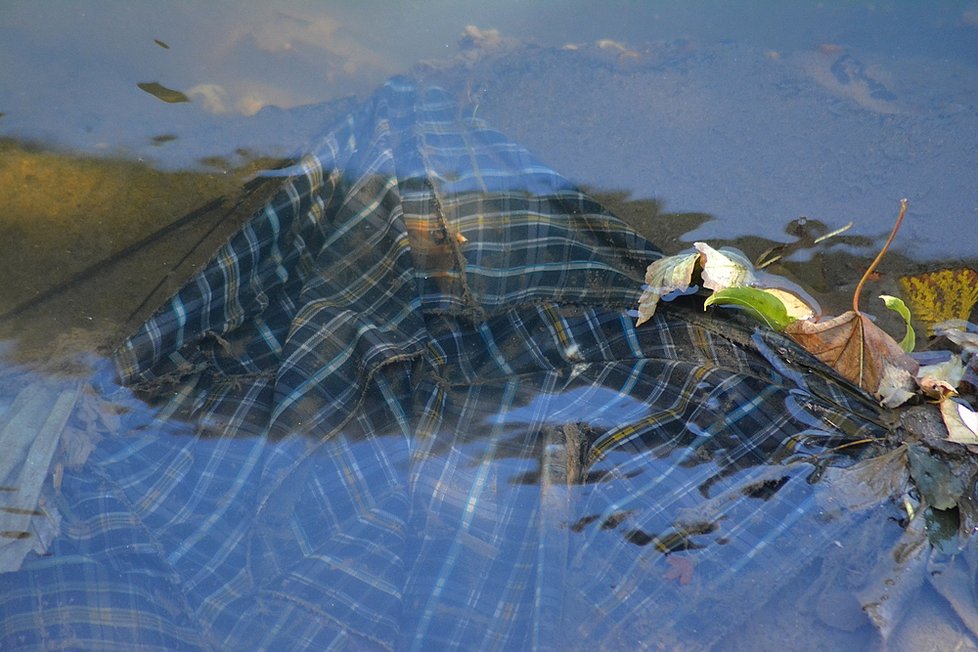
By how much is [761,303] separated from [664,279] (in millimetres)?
261

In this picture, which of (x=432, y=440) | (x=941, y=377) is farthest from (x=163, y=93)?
(x=941, y=377)

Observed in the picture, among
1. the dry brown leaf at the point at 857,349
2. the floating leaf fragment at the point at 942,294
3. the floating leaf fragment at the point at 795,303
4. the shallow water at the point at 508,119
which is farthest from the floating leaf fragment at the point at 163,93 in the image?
the floating leaf fragment at the point at 942,294

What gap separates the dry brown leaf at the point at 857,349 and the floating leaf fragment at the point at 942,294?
1.16 feet

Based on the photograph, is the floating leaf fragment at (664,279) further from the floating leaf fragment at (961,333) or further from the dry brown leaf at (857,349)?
the floating leaf fragment at (961,333)

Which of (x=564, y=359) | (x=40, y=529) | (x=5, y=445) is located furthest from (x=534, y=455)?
(x=5, y=445)

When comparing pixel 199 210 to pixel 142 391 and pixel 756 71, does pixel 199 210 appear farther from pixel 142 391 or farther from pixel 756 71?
pixel 756 71

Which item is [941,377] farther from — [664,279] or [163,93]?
[163,93]

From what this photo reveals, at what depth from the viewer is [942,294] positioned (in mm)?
1909

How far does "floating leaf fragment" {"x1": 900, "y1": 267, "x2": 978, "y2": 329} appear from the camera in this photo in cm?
189

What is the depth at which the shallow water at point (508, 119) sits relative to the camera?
→ 74.1 inches

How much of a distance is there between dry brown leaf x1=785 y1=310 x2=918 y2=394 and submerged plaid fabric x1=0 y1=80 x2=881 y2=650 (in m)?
0.08

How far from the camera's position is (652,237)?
2006 millimetres

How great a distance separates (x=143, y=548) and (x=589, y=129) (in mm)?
1708

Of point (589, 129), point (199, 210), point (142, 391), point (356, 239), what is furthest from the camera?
point (589, 129)
